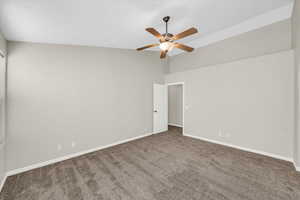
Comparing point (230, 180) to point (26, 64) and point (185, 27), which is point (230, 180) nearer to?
point (185, 27)

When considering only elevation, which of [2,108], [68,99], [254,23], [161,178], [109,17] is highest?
[254,23]

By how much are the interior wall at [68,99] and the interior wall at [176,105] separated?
2552 mm

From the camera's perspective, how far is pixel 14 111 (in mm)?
2535

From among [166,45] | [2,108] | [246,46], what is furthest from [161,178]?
[246,46]

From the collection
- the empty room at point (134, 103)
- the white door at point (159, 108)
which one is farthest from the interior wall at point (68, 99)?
the white door at point (159, 108)

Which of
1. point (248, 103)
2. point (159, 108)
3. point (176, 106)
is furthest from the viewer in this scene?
point (176, 106)

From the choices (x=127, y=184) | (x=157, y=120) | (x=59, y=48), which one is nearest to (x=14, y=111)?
(x=59, y=48)

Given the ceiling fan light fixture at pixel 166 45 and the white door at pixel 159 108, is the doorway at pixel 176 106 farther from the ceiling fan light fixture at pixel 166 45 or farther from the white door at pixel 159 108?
the ceiling fan light fixture at pixel 166 45

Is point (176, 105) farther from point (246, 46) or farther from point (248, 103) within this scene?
point (246, 46)

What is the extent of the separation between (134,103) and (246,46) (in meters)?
3.86

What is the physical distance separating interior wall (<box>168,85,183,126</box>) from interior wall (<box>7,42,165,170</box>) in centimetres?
255

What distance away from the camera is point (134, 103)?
444 cm

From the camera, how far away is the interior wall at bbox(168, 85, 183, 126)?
21.2ft

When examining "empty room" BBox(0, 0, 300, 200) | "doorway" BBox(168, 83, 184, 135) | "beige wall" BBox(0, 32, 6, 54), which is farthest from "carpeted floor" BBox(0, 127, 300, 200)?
"doorway" BBox(168, 83, 184, 135)
